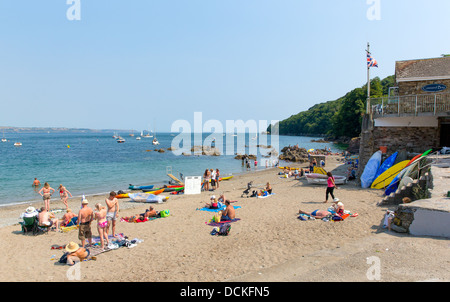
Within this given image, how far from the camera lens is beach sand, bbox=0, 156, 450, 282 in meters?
6.12

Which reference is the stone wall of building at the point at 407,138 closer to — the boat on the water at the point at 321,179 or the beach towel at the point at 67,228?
the boat on the water at the point at 321,179

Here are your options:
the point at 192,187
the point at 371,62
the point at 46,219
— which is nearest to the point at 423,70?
the point at 371,62

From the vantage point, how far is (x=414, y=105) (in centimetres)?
1670

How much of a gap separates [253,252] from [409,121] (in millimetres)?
14062

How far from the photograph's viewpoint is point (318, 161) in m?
26.3

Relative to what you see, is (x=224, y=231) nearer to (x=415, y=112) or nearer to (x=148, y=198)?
(x=148, y=198)

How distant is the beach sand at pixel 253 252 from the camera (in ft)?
20.1

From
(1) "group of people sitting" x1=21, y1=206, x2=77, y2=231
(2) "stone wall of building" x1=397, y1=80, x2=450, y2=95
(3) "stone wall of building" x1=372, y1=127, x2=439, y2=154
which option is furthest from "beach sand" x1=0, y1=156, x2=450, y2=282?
(2) "stone wall of building" x1=397, y1=80, x2=450, y2=95

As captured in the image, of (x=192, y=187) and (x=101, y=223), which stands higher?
(x=101, y=223)

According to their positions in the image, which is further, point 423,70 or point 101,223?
point 423,70

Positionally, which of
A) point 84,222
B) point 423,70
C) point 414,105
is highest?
point 423,70

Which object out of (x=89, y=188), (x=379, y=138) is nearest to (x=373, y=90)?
(x=379, y=138)

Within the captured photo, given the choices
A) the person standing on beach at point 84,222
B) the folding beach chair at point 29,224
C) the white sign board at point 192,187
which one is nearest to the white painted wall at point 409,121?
the white sign board at point 192,187
